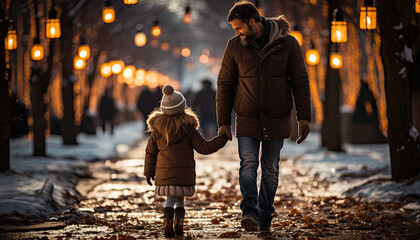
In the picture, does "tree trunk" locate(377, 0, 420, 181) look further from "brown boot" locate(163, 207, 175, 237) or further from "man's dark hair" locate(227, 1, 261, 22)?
"brown boot" locate(163, 207, 175, 237)

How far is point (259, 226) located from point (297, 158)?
11505 millimetres

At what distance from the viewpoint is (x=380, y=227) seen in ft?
26.4

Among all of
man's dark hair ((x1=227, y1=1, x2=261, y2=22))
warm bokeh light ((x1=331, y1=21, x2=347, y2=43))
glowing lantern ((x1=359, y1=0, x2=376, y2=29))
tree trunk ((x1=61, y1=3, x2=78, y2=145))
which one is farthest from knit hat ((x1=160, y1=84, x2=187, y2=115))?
tree trunk ((x1=61, y1=3, x2=78, y2=145))

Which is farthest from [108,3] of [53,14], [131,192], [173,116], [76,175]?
[173,116]

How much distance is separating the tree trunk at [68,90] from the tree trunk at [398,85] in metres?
11.1

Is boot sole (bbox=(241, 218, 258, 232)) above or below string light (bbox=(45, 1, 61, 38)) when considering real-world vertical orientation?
below

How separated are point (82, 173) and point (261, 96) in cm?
766

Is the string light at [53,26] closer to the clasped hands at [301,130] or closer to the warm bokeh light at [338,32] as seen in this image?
the warm bokeh light at [338,32]

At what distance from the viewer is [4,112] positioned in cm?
1250

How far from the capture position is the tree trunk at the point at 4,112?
39.9 feet

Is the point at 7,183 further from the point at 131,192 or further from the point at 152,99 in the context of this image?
the point at 152,99

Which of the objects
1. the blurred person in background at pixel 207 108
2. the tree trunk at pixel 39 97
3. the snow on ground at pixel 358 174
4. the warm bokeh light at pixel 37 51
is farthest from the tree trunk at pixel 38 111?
the blurred person in background at pixel 207 108

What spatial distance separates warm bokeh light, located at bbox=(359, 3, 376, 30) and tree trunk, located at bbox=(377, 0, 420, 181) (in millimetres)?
1192

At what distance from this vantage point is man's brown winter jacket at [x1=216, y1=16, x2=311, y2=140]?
733cm
